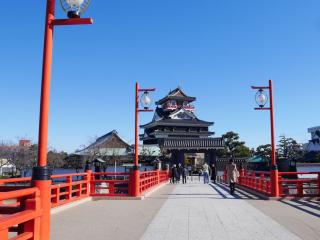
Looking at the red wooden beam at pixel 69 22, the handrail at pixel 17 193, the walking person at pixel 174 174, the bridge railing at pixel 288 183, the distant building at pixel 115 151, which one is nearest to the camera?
the handrail at pixel 17 193

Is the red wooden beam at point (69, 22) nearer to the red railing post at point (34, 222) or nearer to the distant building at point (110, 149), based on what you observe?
the red railing post at point (34, 222)

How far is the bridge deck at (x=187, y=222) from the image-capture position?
6.91 metres

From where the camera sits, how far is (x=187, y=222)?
8.38 metres

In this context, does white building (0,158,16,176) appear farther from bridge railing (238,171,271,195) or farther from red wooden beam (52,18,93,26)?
red wooden beam (52,18,93,26)

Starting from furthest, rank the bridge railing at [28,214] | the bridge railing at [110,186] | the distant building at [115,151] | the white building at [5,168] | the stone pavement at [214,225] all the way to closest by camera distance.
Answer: the white building at [5,168]
the distant building at [115,151]
the bridge railing at [110,186]
the stone pavement at [214,225]
the bridge railing at [28,214]

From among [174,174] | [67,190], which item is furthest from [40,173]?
[174,174]

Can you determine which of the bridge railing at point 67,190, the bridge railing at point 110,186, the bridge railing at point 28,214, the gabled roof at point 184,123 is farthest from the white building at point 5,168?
the bridge railing at point 28,214

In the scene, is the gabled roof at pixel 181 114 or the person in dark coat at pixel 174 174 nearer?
the person in dark coat at pixel 174 174

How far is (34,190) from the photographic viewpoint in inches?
179

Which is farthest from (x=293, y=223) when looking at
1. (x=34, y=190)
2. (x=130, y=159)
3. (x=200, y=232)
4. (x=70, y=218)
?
(x=130, y=159)

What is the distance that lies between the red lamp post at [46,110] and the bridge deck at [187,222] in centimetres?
213

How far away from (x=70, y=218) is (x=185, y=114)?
47.1 m

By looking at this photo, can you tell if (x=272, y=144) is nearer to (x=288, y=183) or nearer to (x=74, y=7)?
(x=288, y=183)

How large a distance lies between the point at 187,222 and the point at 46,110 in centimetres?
478
